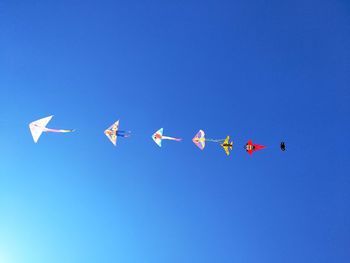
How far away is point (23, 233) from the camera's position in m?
2.48

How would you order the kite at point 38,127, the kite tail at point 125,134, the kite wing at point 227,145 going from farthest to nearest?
the kite wing at point 227,145 → the kite tail at point 125,134 → the kite at point 38,127

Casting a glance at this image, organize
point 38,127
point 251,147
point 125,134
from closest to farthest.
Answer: point 38,127 → point 125,134 → point 251,147

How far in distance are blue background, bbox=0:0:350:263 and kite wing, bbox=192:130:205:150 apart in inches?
1.7

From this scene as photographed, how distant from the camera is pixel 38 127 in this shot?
8.23 ft

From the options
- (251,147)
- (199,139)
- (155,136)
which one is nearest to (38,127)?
(155,136)

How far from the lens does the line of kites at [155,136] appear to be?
8.23ft

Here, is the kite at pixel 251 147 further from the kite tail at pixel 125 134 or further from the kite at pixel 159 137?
the kite tail at pixel 125 134

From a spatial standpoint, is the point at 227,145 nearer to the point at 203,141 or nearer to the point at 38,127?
the point at 203,141

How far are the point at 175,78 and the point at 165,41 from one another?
0.30m

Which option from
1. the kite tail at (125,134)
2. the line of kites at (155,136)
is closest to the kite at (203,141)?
the line of kites at (155,136)

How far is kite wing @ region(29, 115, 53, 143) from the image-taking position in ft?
8.20

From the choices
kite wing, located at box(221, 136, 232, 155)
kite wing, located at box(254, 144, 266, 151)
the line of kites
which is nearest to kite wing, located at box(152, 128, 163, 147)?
the line of kites

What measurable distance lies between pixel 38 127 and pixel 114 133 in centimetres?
51

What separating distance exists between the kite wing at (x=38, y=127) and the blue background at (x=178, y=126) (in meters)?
0.06
